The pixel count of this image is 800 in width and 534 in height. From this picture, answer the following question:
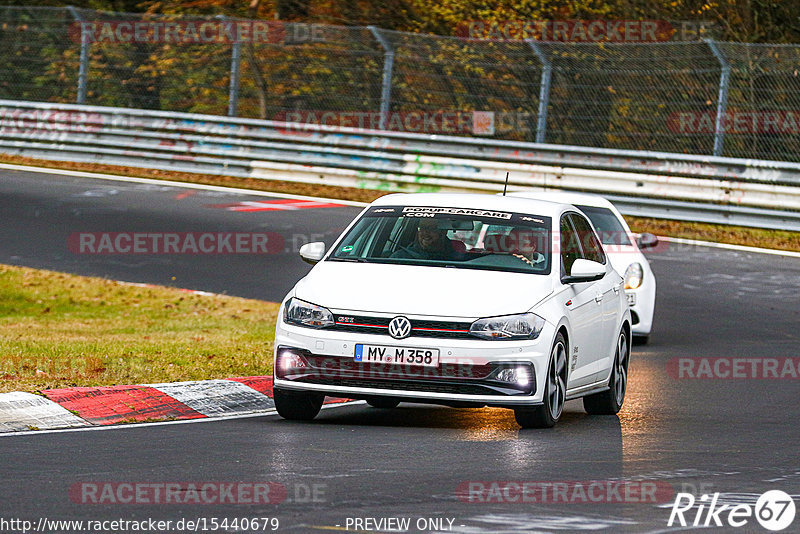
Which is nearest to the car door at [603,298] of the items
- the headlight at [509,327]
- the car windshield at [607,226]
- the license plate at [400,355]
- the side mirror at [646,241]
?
the headlight at [509,327]

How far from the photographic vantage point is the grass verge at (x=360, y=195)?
75.4ft

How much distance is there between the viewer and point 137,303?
17.5 m

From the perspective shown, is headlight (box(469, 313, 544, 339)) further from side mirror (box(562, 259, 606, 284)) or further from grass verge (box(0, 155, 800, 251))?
grass verge (box(0, 155, 800, 251))

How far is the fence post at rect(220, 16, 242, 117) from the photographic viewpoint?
92.4ft

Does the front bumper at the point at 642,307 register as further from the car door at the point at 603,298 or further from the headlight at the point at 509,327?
the headlight at the point at 509,327

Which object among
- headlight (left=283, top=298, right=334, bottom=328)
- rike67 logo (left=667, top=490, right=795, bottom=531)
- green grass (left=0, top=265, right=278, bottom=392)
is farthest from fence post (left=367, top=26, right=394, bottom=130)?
rike67 logo (left=667, top=490, right=795, bottom=531)

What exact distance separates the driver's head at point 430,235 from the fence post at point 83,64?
20.2m

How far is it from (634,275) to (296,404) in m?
6.37

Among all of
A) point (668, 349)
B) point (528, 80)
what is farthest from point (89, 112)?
point (668, 349)

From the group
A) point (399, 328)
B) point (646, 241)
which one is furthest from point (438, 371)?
point (646, 241)

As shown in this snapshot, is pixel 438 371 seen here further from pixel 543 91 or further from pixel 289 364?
pixel 543 91

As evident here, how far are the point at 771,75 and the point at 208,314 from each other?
10.7 m

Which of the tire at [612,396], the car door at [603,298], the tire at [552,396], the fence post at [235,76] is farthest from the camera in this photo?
the fence post at [235,76]

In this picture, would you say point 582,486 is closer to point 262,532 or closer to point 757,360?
point 262,532
